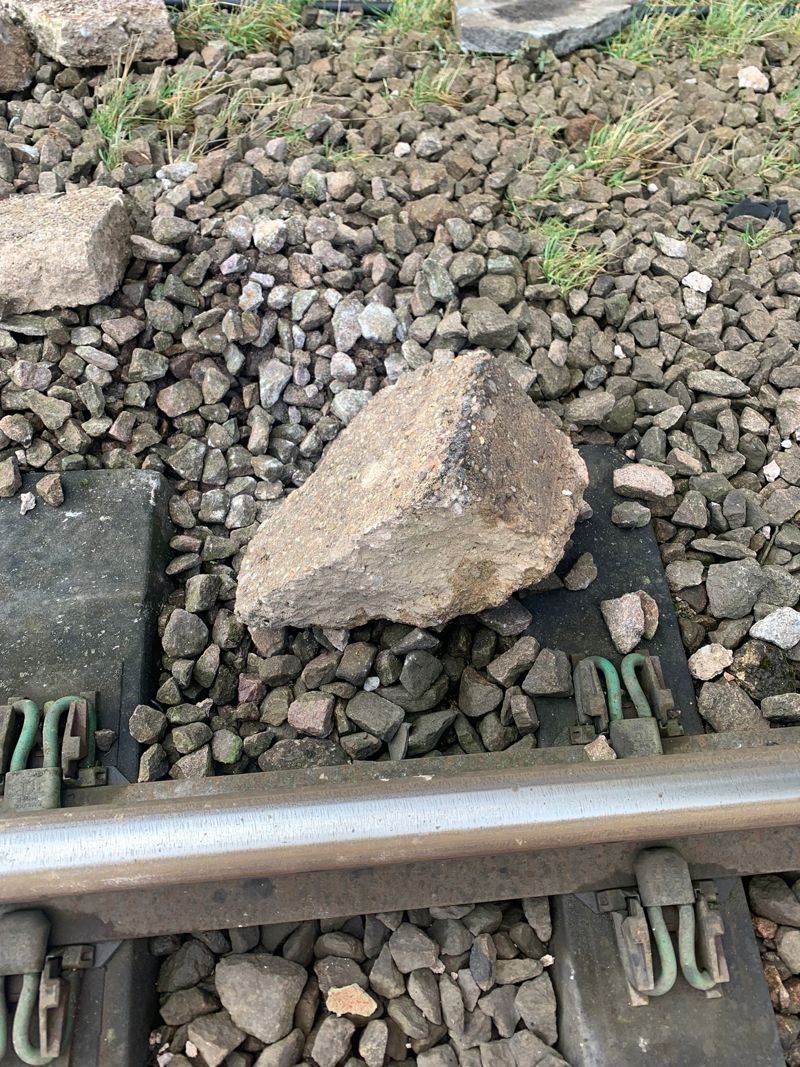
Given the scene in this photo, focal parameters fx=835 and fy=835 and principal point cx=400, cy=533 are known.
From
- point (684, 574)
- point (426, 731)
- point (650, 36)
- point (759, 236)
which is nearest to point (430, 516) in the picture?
point (426, 731)

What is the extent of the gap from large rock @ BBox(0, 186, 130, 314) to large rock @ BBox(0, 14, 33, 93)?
1.02 m

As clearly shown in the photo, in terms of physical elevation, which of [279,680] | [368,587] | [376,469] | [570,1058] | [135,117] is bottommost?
[570,1058]

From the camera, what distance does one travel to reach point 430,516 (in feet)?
6.07

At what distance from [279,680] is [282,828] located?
0.50m

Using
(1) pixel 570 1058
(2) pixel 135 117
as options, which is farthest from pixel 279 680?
(2) pixel 135 117

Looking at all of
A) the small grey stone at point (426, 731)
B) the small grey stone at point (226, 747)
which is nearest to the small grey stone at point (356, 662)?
the small grey stone at point (426, 731)

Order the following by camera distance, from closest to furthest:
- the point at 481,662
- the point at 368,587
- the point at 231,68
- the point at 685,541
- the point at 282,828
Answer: the point at 282,828 < the point at 368,587 < the point at 481,662 < the point at 685,541 < the point at 231,68

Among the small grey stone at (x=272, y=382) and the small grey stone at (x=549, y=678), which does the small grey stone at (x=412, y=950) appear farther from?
the small grey stone at (x=272, y=382)

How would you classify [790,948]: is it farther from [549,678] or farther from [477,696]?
[477,696]

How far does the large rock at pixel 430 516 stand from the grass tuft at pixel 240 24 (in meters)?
2.38

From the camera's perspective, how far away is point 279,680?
2219mm

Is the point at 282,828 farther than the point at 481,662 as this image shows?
No

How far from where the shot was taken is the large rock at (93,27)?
343cm

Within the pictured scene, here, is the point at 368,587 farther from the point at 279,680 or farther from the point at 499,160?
the point at 499,160
